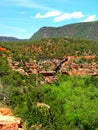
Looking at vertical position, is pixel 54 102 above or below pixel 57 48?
below

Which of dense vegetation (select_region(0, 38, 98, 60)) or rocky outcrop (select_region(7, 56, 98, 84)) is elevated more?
dense vegetation (select_region(0, 38, 98, 60))

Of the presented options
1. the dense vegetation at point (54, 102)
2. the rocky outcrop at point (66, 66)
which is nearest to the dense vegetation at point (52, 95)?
the dense vegetation at point (54, 102)

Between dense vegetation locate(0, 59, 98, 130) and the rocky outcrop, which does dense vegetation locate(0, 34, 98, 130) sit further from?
the rocky outcrop

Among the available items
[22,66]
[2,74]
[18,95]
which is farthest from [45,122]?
[22,66]

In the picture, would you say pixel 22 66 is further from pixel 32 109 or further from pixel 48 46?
pixel 48 46

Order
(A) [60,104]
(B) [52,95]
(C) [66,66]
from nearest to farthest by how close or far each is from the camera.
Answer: (A) [60,104] → (B) [52,95] → (C) [66,66]

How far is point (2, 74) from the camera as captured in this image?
66.3 m

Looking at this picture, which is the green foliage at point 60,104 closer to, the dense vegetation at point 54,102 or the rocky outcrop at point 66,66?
the dense vegetation at point 54,102

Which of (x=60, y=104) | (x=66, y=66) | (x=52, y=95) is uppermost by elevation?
(x=60, y=104)

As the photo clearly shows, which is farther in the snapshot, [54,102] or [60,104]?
[60,104]

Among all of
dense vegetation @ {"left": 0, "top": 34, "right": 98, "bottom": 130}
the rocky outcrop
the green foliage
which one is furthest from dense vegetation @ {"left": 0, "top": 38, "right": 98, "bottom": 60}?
the green foliage

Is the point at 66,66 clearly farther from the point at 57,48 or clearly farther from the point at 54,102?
the point at 54,102

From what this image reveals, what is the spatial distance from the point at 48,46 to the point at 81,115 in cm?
8182

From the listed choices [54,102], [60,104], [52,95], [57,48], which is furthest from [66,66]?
[54,102]
